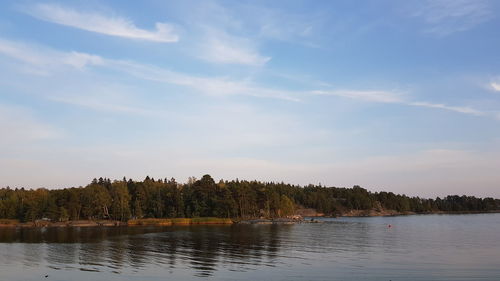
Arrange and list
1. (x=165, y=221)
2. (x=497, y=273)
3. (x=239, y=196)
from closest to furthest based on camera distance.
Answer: (x=497, y=273) → (x=165, y=221) → (x=239, y=196)

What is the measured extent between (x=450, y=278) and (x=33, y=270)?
47.6 meters

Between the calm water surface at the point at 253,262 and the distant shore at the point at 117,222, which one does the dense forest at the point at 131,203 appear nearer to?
the distant shore at the point at 117,222

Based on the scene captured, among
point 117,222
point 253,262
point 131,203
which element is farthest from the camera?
point 131,203

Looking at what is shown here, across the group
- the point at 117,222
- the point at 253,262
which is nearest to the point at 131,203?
the point at 117,222

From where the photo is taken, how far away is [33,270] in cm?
5284

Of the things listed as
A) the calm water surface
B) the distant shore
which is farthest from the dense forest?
the calm water surface

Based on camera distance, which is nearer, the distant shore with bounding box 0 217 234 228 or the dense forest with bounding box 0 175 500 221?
the distant shore with bounding box 0 217 234 228

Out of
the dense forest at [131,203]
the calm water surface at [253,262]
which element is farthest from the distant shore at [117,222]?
the calm water surface at [253,262]

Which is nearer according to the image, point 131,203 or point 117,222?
point 117,222

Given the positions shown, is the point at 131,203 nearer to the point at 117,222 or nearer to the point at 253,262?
the point at 117,222

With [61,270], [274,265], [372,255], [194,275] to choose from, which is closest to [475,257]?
[372,255]

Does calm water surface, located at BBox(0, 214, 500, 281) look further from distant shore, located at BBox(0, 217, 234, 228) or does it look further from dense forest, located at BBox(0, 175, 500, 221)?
dense forest, located at BBox(0, 175, 500, 221)

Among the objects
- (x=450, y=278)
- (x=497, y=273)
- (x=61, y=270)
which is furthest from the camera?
(x=61, y=270)

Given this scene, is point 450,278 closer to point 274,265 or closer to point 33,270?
point 274,265
